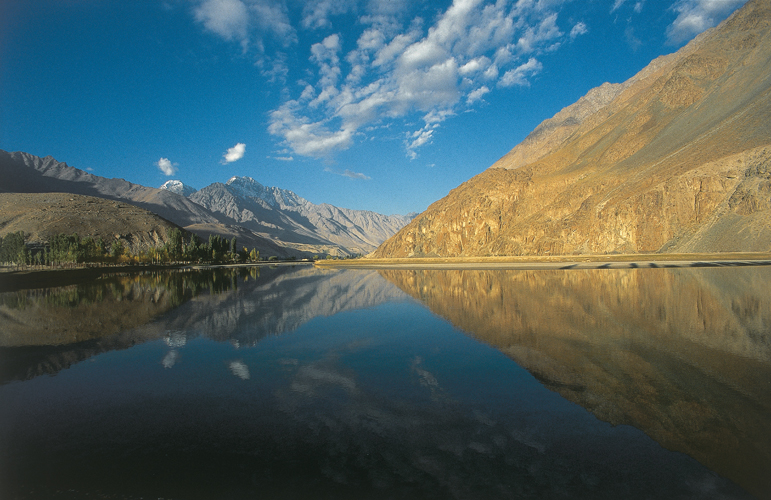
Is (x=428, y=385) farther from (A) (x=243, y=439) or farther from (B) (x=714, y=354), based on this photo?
(B) (x=714, y=354)

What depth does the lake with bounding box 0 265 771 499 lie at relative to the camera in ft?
18.4

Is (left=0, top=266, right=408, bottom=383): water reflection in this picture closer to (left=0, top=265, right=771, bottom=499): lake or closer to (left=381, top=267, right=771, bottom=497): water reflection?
(left=0, top=265, right=771, bottom=499): lake

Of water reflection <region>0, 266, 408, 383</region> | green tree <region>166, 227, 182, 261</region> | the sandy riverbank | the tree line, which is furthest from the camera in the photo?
green tree <region>166, 227, 182, 261</region>

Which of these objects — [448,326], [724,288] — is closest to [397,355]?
[448,326]

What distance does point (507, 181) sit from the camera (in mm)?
144875

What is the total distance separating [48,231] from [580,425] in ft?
568

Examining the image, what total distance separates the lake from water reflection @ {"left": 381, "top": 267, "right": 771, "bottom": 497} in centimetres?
6

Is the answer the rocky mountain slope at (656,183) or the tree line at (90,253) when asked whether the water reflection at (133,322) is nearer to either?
the tree line at (90,253)

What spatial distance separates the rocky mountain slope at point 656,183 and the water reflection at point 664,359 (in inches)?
2919

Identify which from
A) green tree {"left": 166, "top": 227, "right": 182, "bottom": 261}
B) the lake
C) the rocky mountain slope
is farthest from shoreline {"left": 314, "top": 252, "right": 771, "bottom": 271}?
green tree {"left": 166, "top": 227, "right": 182, "bottom": 261}

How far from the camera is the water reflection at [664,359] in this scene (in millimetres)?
6759

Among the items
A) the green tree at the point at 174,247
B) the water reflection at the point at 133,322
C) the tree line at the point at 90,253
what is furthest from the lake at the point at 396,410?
the green tree at the point at 174,247

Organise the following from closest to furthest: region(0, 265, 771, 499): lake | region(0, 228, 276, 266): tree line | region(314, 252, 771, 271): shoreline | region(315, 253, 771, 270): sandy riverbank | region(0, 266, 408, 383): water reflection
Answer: region(0, 265, 771, 499): lake
region(0, 266, 408, 383): water reflection
region(314, 252, 771, 271): shoreline
region(315, 253, 771, 270): sandy riverbank
region(0, 228, 276, 266): tree line

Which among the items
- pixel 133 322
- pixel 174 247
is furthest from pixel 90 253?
pixel 133 322
